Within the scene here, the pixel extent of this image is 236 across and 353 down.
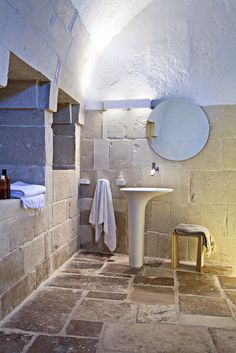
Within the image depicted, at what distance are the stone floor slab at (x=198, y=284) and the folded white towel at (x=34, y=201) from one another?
143 centimetres

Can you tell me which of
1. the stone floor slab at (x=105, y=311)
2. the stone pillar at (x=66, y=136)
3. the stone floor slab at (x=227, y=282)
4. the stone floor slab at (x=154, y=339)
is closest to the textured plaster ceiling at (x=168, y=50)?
the stone pillar at (x=66, y=136)

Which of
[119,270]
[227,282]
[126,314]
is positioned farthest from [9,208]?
[227,282]

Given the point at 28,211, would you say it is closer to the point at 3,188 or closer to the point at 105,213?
the point at 3,188

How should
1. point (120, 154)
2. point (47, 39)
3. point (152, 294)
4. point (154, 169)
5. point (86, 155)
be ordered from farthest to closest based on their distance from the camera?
point (86, 155), point (120, 154), point (154, 169), point (152, 294), point (47, 39)

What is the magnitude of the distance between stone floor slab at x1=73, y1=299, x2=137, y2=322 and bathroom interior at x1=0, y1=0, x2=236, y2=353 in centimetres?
2

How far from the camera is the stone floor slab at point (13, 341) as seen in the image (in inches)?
76.2

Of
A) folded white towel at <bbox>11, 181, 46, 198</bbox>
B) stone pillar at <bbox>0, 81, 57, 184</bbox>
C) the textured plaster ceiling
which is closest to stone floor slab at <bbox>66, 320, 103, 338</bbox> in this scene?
folded white towel at <bbox>11, 181, 46, 198</bbox>

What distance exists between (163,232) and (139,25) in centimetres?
242

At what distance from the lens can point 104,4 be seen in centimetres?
318

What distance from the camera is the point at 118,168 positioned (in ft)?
13.4

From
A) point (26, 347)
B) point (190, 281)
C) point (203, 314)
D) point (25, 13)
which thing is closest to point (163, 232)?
point (190, 281)

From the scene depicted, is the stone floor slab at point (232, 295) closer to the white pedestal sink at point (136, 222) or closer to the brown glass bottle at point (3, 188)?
the white pedestal sink at point (136, 222)

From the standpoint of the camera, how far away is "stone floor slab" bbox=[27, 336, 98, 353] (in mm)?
1931

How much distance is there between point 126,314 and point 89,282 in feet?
2.47
